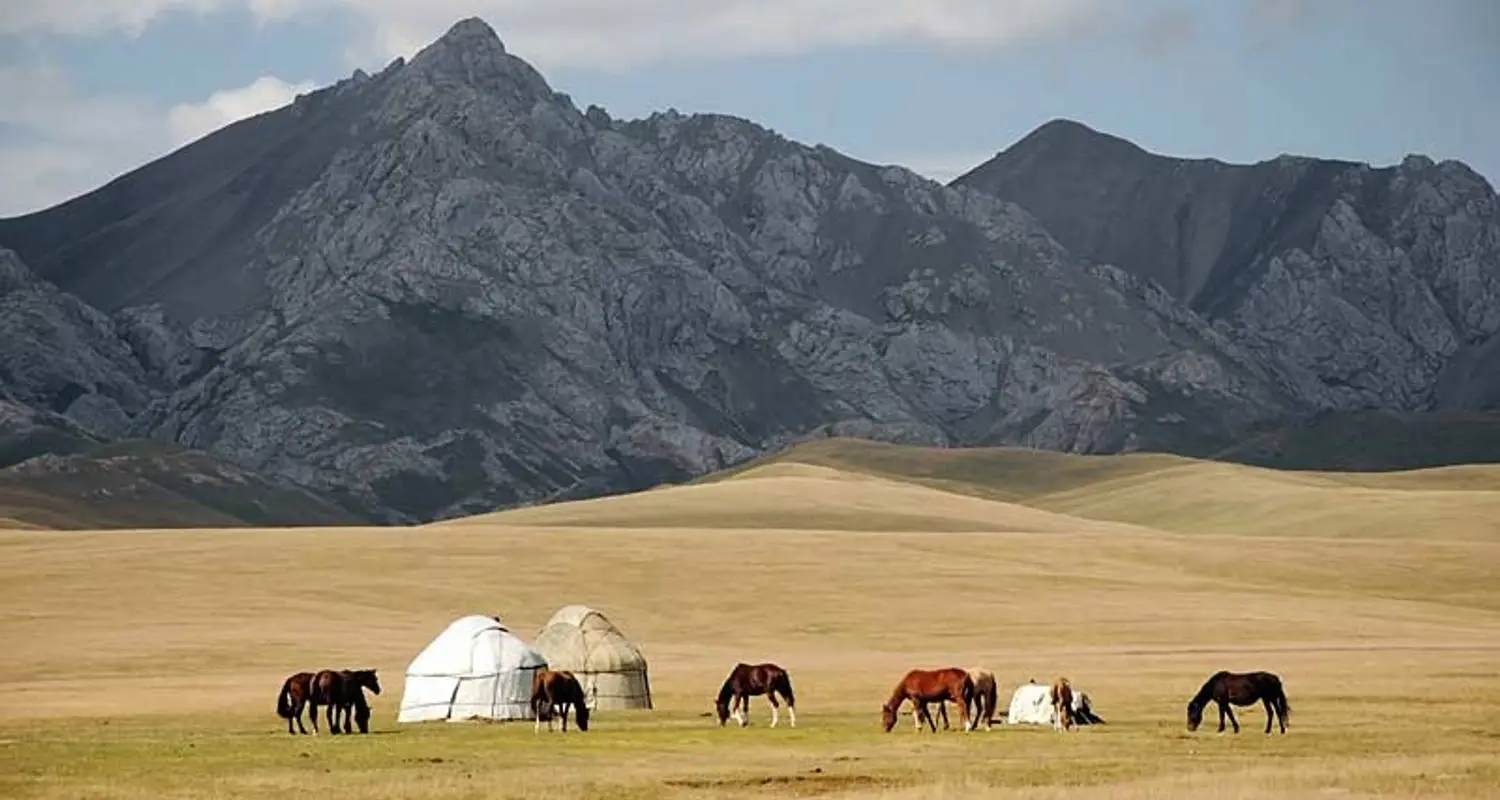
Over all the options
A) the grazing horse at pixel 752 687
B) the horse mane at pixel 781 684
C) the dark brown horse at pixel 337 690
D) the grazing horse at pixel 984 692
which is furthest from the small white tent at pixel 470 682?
the grazing horse at pixel 984 692

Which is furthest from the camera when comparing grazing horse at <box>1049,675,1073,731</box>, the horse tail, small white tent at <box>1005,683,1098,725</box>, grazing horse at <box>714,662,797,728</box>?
small white tent at <box>1005,683,1098,725</box>

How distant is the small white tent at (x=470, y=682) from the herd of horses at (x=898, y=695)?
4.14 metres

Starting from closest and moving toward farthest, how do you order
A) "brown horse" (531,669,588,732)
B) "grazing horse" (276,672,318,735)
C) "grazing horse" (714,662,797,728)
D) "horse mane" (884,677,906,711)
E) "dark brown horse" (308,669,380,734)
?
1. "horse mane" (884,677,906,711)
2. "grazing horse" (276,672,318,735)
3. "dark brown horse" (308,669,380,734)
4. "grazing horse" (714,662,797,728)
5. "brown horse" (531,669,588,732)

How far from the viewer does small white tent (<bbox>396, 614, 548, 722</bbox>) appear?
67.1 m

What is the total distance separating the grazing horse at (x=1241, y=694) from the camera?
5612cm

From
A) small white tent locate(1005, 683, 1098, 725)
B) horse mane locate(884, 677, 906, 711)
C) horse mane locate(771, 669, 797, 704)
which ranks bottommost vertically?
small white tent locate(1005, 683, 1098, 725)

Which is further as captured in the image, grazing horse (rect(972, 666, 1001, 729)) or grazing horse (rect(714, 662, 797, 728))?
grazing horse (rect(714, 662, 797, 728))

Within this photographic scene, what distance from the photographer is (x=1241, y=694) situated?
2229 inches

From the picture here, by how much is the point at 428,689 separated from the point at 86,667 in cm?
3055

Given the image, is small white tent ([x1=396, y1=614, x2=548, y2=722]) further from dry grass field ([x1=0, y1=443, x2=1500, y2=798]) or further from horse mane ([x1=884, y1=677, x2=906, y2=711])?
horse mane ([x1=884, y1=677, x2=906, y2=711])

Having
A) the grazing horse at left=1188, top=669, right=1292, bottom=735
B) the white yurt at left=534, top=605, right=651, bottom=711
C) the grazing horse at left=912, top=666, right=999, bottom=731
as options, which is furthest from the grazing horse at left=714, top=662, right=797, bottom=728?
the grazing horse at left=1188, top=669, right=1292, bottom=735

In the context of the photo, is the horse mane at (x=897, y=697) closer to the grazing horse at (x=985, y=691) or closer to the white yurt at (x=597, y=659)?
the grazing horse at (x=985, y=691)

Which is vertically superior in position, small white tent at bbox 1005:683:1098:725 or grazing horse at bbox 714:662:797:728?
grazing horse at bbox 714:662:797:728

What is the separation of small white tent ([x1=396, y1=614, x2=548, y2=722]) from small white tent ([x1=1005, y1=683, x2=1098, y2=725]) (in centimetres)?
1527
